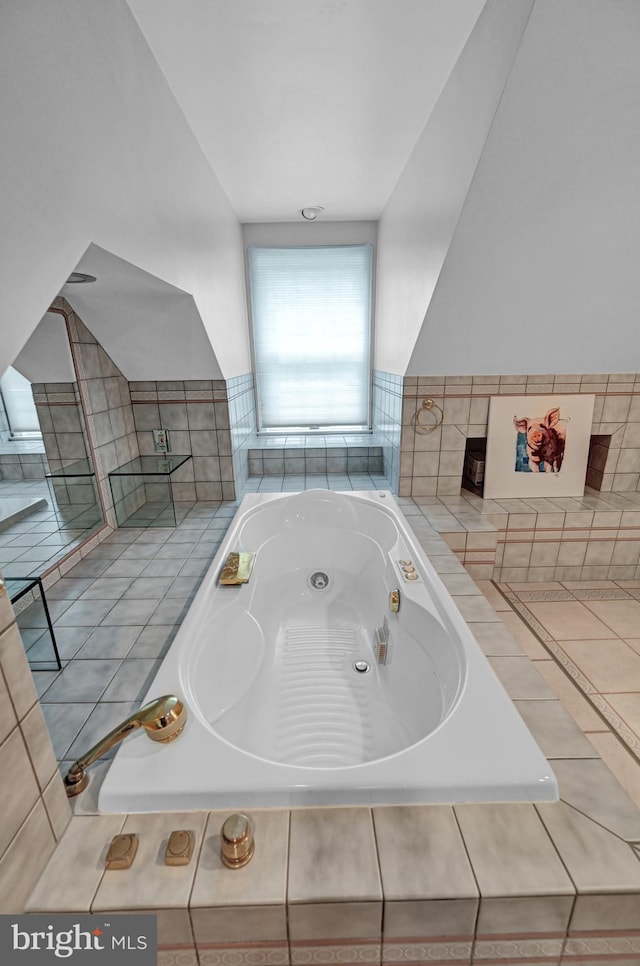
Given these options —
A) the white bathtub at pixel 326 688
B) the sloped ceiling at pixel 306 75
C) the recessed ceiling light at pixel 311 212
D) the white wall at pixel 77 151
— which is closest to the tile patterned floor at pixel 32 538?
the white bathtub at pixel 326 688

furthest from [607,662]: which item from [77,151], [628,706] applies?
[77,151]

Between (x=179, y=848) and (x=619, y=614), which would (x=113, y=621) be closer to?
(x=179, y=848)

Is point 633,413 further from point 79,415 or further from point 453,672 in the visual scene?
point 79,415

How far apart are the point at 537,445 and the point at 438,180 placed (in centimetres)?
181

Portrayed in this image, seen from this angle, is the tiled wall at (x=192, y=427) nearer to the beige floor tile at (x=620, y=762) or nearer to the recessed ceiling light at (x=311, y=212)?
the recessed ceiling light at (x=311, y=212)

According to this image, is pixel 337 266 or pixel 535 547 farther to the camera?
pixel 337 266

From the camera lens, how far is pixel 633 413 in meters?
2.84

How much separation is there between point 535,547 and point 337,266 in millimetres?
2678

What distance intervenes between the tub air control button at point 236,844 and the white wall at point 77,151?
1.21 m

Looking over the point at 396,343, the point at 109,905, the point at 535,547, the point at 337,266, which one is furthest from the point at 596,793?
the point at 337,266

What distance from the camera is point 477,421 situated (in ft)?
9.34

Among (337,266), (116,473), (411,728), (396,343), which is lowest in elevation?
(411,728)

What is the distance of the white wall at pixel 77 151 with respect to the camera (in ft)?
2.84

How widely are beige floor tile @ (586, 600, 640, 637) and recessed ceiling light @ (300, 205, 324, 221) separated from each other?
3244mm
